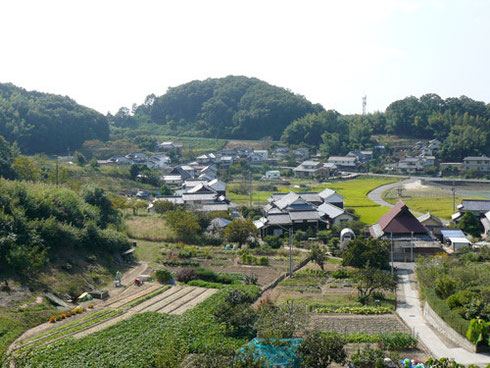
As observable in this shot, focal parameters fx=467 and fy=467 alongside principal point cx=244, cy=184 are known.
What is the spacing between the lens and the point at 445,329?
50.0 ft

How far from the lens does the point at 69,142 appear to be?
7675 cm

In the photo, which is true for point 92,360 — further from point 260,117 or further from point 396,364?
point 260,117

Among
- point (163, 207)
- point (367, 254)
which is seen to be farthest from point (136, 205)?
point (367, 254)

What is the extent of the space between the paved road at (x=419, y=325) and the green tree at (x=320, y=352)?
3684mm

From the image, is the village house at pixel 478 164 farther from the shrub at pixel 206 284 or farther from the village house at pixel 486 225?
the shrub at pixel 206 284

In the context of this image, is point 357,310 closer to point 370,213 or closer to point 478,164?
point 370,213

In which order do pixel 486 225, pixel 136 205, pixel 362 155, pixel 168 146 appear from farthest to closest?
1. pixel 168 146
2. pixel 362 155
3. pixel 136 205
4. pixel 486 225

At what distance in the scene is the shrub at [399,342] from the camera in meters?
13.9

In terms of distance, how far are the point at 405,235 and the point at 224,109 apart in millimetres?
84765

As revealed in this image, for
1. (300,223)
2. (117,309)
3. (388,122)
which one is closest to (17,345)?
(117,309)

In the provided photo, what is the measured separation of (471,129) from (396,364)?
7491cm

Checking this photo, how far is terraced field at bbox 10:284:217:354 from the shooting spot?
47.5ft

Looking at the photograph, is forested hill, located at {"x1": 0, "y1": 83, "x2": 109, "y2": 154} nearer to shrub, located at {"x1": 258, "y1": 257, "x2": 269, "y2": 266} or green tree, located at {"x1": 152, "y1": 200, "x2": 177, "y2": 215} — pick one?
green tree, located at {"x1": 152, "y1": 200, "x2": 177, "y2": 215}

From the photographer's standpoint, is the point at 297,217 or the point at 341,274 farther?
the point at 297,217
